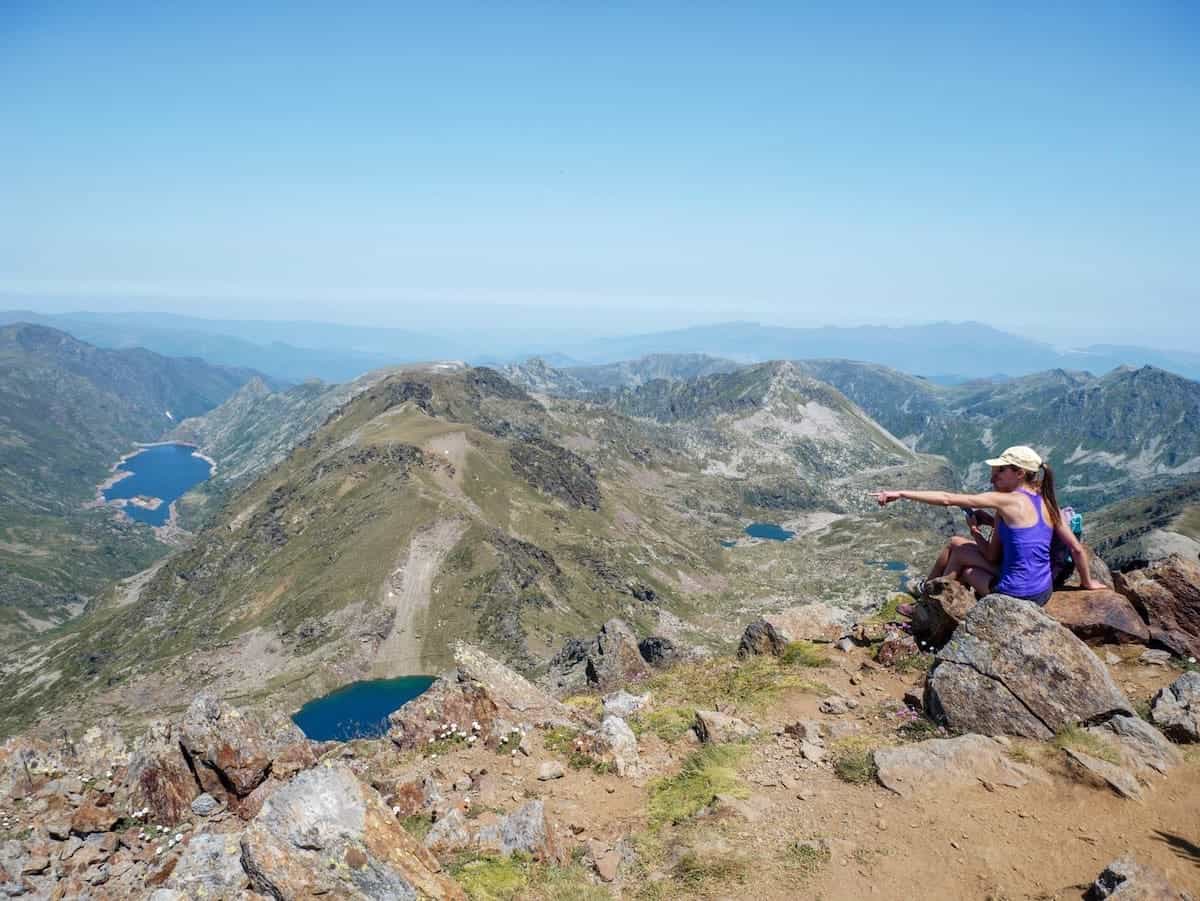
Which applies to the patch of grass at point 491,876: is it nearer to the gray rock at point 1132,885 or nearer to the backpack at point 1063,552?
the gray rock at point 1132,885

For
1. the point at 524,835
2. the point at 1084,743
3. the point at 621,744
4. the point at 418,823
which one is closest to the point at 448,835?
the point at 418,823

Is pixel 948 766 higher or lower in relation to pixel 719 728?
higher

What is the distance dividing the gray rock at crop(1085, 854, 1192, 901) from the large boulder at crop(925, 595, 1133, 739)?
4855 mm

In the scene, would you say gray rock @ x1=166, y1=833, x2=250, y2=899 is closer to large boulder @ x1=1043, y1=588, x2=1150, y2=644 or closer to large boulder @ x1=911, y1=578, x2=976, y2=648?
large boulder @ x1=911, y1=578, x2=976, y2=648

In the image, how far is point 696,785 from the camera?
1686 centimetres

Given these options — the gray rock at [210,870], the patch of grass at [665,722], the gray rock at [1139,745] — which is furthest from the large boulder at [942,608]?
the gray rock at [210,870]

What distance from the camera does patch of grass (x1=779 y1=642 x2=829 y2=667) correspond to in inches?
963

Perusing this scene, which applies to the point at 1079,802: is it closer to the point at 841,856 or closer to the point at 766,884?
the point at 841,856

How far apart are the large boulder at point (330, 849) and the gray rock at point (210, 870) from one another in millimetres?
1200

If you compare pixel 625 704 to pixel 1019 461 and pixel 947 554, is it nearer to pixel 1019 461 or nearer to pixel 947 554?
pixel 947 554

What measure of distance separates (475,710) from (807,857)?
13.7 m

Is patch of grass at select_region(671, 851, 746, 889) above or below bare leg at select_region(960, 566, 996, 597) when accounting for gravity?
below

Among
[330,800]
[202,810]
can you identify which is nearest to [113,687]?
[202,810]

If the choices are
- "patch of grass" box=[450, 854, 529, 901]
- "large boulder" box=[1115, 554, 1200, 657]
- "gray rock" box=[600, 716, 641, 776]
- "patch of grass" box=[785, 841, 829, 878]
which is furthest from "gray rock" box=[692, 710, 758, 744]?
"large boulder" box=[1115, 554, 1200, 657]
